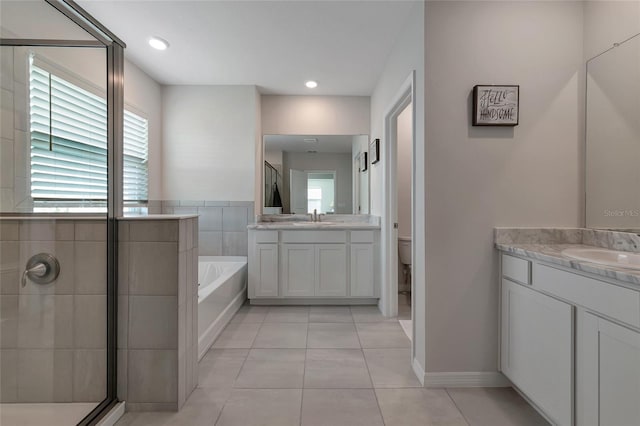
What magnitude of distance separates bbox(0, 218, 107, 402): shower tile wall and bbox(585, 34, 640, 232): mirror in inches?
104

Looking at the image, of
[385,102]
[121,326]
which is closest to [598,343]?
[121,326]

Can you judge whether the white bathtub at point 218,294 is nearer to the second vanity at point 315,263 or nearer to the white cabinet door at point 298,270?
the second vanity at point 315,263

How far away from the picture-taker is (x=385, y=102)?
3121 mm

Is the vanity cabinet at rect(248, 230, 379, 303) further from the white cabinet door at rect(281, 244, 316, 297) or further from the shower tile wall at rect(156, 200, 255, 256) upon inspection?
the shower tile wall at rect(156, 200, 255, 256)

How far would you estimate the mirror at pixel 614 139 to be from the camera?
1.65 meters

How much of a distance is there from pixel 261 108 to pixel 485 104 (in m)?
2.76

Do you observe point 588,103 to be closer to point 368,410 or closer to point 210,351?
point 368,410

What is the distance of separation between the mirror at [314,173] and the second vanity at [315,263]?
61 cm

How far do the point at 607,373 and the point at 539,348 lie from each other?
0.37 metres

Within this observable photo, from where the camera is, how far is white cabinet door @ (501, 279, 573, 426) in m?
1.40

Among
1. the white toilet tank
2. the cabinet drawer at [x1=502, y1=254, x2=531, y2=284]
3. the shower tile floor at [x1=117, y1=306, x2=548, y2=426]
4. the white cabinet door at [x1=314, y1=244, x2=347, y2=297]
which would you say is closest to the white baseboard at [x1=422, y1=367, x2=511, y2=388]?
the shower tile floor at [x1=117, y1=306, x2=548, y2=426]

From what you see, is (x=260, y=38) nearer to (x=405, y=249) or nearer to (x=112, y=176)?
(x=112, y=176)

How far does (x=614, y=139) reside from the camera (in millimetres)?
1759

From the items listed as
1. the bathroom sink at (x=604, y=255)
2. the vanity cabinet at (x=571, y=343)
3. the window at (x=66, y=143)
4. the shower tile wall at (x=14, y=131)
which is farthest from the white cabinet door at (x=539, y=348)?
the shower tile wall at (x=14, y=131)
